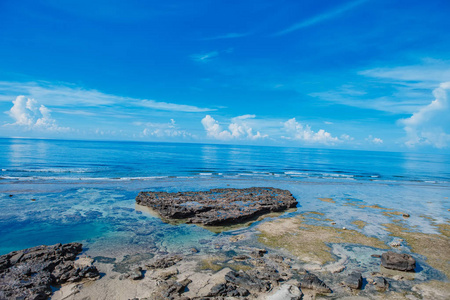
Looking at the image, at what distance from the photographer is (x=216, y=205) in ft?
83.5

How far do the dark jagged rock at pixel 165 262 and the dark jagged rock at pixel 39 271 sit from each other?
2665mm

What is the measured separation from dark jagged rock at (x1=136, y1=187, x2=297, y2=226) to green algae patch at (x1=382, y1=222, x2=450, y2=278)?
10.2m

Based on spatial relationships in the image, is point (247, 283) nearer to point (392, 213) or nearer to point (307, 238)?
point (307, 238)

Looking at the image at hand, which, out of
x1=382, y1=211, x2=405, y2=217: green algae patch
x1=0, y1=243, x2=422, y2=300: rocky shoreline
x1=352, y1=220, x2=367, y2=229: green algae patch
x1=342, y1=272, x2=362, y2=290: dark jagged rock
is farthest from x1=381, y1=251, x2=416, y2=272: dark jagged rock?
x1=382, y1=211, x2=405, y2=217: green algae patch

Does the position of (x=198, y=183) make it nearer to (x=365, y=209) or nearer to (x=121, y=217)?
(x=121, y=217)

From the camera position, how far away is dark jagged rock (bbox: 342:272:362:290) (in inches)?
457

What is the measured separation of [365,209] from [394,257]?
14835mm

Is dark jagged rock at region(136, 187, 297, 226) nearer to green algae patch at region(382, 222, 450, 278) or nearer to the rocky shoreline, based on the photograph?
the rocky shoreline

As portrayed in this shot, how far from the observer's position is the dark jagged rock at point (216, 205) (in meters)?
21.9

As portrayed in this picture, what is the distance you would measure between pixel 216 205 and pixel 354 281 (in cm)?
1540

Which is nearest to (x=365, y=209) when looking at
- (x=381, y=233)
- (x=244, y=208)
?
(x=381, y=233)

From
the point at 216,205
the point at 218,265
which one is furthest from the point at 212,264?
the point at 216,205

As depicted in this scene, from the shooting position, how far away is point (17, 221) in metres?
19.6

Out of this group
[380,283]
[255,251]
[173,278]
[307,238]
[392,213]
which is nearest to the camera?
[380,283]
